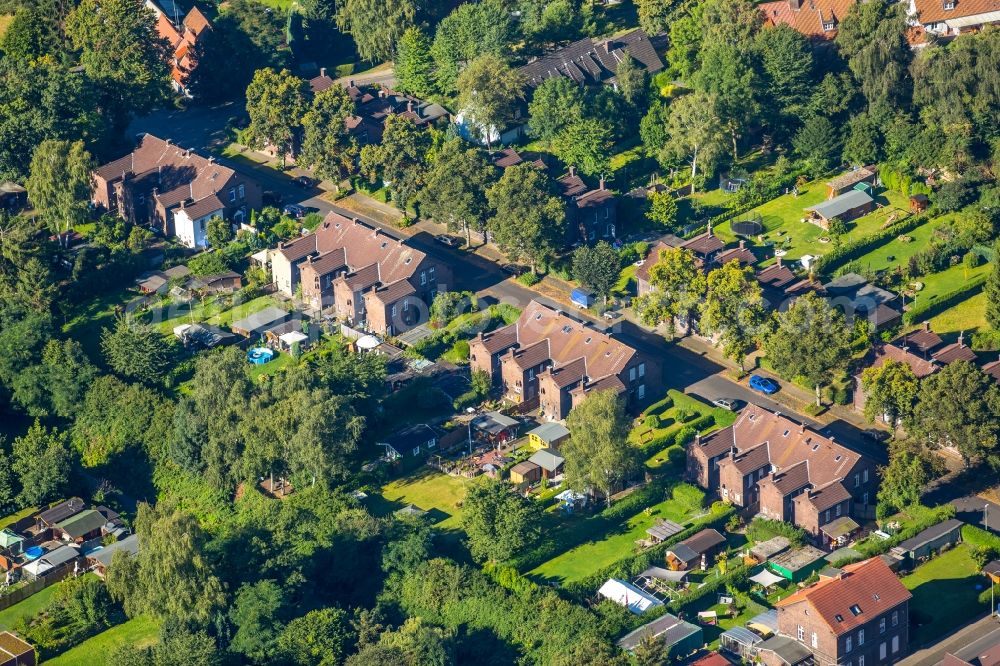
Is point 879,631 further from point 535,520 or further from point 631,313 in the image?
point 631,313

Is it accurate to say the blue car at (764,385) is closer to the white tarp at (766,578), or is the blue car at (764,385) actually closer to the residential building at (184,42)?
the white tarp at (766,578)

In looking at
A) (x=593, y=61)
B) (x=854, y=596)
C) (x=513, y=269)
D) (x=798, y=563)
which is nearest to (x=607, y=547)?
(x=798, y=563)

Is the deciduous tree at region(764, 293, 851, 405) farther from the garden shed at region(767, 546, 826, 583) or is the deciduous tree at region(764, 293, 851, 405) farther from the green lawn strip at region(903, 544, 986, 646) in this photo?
the green lawn strip at region(903, 544, 986, 646)

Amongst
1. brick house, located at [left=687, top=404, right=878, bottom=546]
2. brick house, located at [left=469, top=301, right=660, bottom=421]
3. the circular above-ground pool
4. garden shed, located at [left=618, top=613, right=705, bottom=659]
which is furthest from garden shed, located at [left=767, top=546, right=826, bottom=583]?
the circular above-ground pool

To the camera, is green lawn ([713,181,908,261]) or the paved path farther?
green lawn ([713,181,908,261])

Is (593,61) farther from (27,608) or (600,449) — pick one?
(27,608)

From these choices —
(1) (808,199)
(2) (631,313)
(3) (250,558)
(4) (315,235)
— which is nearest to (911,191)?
(1) (808,199)
